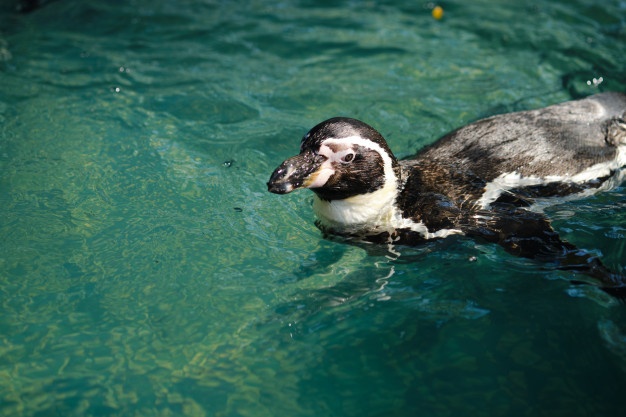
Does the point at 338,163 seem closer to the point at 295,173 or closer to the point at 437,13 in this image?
→ the point at 295,173

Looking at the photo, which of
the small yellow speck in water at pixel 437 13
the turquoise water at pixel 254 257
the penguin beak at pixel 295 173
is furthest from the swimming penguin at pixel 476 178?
the small yellow speck in water at pixel 437 13

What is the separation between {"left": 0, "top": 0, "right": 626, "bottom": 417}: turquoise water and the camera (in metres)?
3.80

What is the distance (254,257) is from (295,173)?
0.81 meters

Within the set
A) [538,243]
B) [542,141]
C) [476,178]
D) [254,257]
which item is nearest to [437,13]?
[542,141]

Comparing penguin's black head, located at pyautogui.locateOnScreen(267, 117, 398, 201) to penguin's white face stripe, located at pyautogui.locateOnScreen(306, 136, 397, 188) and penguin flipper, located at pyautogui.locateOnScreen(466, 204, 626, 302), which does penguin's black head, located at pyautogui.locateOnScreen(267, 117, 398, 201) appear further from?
penguin flipper, located at pyautogui.locateOnScreen(466, 204, 626, 302)

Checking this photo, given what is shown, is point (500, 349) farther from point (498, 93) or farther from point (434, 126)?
point (498, 93)

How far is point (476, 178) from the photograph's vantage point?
4926mm

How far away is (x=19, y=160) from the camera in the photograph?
5777 mm

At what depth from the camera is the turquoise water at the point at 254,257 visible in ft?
12.5

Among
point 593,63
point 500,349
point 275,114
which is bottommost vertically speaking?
point 500,349

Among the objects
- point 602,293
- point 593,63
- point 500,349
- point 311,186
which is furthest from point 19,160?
point 593,63

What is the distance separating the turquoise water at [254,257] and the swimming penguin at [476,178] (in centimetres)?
15

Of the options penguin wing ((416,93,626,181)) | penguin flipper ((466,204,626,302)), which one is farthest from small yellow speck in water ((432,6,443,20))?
penguin flipper ((466,204,626,302))

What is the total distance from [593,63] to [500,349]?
502 cm
